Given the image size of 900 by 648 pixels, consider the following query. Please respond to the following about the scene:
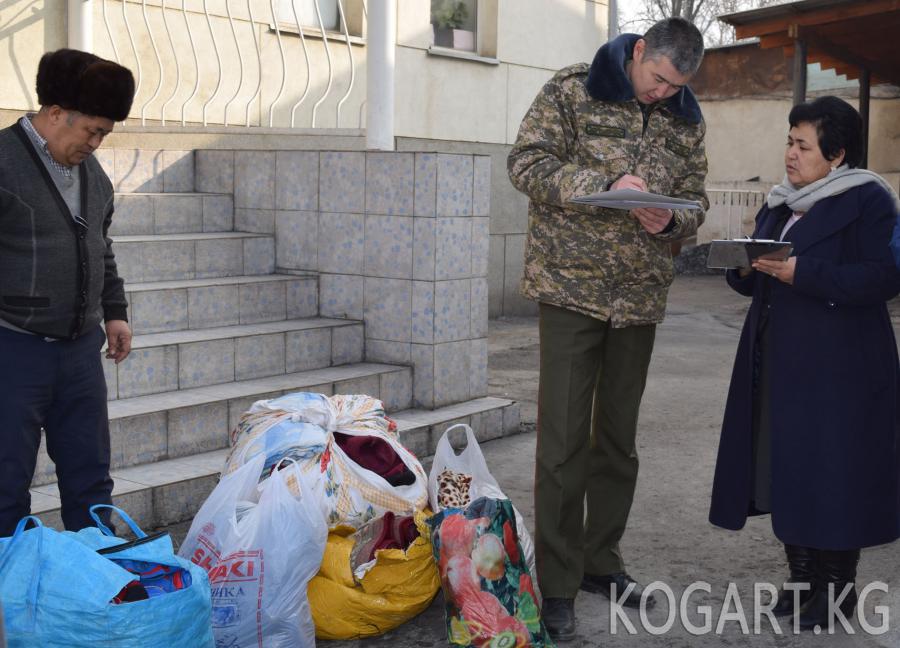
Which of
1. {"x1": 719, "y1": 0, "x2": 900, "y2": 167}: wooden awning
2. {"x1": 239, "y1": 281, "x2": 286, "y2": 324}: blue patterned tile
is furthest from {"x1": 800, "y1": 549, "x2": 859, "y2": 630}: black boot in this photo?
{"x1": 719, "y1": 0, "x2": 900, "y2": 167}: wooden awning

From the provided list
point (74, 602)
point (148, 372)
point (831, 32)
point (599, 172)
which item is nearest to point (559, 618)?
→ point (599, 172)

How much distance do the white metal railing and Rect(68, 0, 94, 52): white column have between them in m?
0.11

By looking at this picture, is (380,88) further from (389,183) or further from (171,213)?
(171,213)

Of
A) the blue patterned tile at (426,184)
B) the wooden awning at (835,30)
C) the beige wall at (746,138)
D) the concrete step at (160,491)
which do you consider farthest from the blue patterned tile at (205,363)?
the beige wall at (746,138)

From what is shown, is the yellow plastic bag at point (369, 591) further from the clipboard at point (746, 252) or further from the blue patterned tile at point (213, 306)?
the blue patterned tile at point (213, 306)

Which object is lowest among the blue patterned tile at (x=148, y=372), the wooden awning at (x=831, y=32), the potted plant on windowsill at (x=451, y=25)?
the blue patterned tile at (x=148, y=372)

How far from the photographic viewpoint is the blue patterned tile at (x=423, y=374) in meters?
6.17

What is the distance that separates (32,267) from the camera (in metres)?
3.18

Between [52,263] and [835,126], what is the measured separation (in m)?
2.51

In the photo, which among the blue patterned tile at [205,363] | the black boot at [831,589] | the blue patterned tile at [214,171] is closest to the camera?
the black boot at [831,589]

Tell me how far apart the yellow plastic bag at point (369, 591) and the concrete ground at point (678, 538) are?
0.07 m

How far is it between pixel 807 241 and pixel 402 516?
1.67 metres

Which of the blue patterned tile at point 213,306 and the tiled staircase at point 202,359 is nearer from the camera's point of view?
the tiled staircase at point 202,359

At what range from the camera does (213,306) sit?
6043mm
